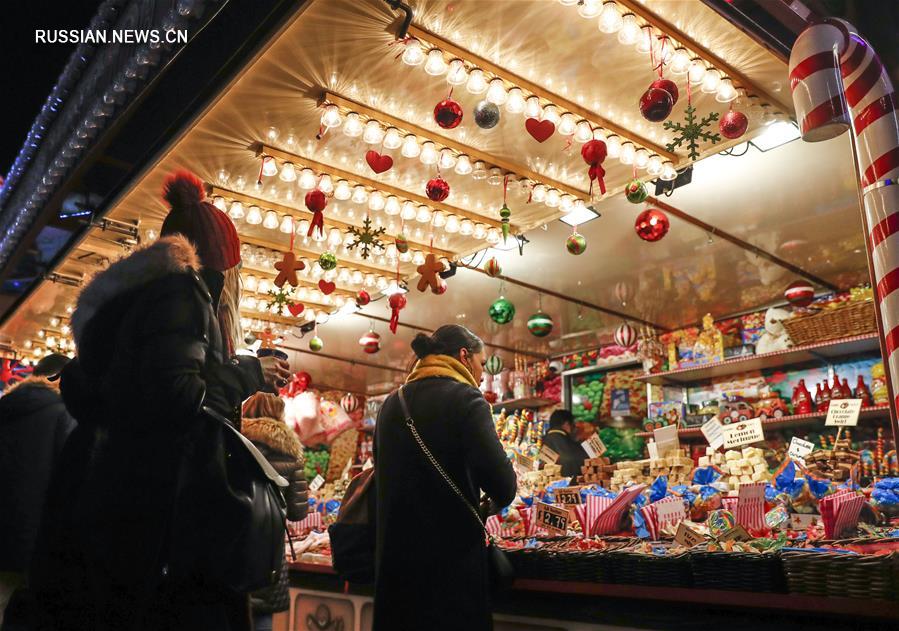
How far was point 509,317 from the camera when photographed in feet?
17.6

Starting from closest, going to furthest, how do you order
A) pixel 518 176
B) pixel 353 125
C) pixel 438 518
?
pixel 438 518
pixel 353 125
pixel 518 176

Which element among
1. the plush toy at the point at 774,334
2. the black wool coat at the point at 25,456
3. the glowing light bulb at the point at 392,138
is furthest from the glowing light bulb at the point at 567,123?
the plush toy at the point at 774,334

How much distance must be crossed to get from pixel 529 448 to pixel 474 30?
323cm

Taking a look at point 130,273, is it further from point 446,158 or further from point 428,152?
point 446,158

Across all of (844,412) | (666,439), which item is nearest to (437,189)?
(666,439)

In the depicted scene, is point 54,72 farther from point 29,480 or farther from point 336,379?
point 29,480

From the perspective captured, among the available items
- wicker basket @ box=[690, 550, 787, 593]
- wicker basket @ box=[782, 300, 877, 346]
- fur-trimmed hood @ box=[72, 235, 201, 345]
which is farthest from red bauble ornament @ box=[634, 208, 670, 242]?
fur-trimmed hood @ box=[72, 235, 201, 345]

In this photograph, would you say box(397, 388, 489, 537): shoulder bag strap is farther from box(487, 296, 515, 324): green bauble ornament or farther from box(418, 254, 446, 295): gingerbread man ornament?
box(487, 296, 515, 324): green bauble ornament

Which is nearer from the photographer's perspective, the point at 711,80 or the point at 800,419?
the point at 711,80

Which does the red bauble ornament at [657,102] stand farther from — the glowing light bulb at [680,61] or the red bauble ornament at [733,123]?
the red bauble ornament at [733,123]

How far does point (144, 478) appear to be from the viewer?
1527mm

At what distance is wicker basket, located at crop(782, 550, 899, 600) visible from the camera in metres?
2.01

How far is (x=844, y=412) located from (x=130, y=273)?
14.6 feet

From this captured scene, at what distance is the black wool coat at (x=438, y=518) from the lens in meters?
2.56
